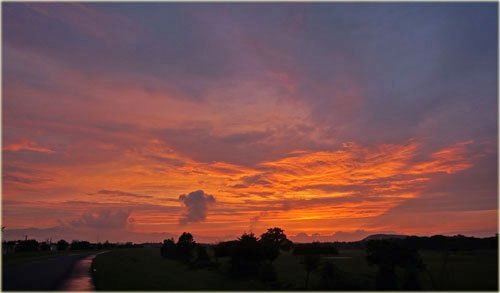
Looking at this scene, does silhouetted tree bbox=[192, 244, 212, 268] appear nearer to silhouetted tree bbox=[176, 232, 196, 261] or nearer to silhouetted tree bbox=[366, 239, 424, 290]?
silhouetted tree bbox=[176, 232, 196, 261]

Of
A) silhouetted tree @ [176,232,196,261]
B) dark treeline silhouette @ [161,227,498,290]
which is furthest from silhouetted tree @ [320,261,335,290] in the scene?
silhouetted tree @ [176,232,196,261]

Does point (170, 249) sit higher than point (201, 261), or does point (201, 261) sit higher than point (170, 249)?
point (201, 261)

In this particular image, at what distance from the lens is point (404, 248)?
122 feet

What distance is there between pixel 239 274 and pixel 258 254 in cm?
287

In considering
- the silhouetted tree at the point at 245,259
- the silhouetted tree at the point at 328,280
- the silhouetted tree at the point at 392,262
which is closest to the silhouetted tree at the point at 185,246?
the silhouetted tree at the point at 245,259

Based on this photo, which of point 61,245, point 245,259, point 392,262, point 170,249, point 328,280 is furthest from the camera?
point 61,245

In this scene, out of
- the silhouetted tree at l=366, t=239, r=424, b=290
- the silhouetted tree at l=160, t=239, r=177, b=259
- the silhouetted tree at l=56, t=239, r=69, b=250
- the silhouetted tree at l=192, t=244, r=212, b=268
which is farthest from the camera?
the silhouetted tree at l=56, t=239, r=69, b=250

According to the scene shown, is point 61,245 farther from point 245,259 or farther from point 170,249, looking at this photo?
point 245,259

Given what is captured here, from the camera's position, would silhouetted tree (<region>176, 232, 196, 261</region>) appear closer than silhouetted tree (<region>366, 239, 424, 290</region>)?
No

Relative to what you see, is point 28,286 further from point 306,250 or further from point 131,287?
point 306,250

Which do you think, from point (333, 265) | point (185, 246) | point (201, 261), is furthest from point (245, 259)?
point (185, 246)

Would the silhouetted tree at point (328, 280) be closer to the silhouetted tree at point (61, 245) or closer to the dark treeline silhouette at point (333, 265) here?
the dark treeline silhouette at point (333, 265)

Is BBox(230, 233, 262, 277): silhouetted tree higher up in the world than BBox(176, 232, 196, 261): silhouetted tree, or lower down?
higher up

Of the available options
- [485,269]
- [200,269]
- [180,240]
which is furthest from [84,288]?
[180,240]
